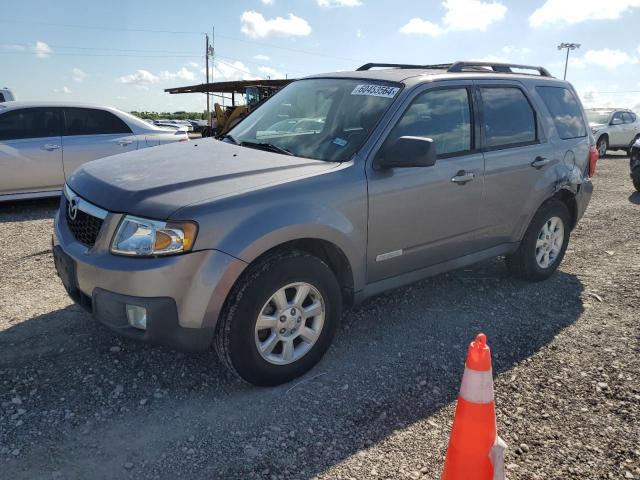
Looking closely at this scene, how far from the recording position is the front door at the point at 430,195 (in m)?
3.40

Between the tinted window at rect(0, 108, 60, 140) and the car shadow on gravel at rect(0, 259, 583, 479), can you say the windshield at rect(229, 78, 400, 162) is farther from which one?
the tinted window at rect(0, 108, 60, 140)

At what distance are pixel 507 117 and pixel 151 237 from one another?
299 cm

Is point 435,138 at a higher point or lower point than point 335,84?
lower

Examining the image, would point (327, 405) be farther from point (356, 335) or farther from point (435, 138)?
point (435, 138)

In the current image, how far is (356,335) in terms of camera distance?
3.84m

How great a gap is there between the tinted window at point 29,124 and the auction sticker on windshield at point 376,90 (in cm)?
521

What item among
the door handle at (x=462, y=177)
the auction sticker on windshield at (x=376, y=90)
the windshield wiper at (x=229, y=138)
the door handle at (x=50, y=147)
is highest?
the auction sticker on windshield at (x=376, y=90)

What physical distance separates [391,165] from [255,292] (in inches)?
45.1

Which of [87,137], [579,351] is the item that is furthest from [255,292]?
[87,137]

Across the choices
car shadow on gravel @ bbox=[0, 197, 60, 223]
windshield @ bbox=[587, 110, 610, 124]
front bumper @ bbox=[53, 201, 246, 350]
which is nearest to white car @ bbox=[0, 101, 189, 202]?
car shadow on gravel @ bbox=[0, 197, 60, 223]

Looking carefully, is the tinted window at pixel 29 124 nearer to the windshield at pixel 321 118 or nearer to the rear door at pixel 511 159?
the windshield at pixel 321 118

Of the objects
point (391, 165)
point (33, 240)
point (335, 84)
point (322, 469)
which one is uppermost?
point (335, 84)

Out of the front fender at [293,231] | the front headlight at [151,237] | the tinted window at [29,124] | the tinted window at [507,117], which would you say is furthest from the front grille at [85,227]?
the tinted window at [29,124]

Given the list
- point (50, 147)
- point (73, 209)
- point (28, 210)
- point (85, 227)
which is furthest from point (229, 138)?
point (28, 210)
